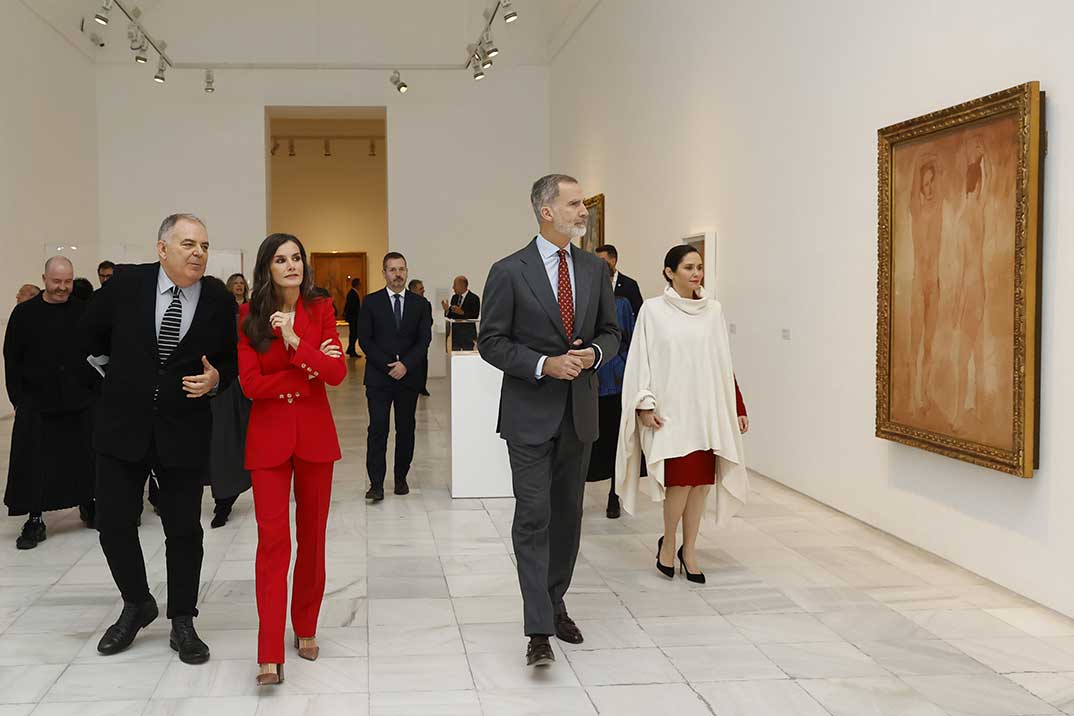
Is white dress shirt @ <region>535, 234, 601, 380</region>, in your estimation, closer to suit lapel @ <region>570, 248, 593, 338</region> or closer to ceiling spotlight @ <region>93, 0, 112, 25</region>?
suit lapel @ <region>570, 248, 593, 338</region>

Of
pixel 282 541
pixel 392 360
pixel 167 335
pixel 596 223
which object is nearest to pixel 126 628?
pixel 282 541

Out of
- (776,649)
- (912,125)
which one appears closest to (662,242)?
(912,125)

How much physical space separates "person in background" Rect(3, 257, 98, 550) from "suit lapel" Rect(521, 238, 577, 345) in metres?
3.64

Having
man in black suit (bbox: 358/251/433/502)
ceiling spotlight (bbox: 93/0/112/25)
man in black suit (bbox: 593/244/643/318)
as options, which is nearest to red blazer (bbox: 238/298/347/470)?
man in black suit (bbox: 358/251/433/502)

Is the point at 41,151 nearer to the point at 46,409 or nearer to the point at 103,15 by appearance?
the point at 103,15

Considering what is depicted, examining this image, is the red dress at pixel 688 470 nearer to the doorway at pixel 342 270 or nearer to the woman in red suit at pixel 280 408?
the woman in red suit at pixel 280 408

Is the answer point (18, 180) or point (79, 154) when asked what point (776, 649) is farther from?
point (79, 154)

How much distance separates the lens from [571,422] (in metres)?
4.63

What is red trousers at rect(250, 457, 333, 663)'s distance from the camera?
4.32 metres

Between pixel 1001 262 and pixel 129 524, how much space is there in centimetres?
456

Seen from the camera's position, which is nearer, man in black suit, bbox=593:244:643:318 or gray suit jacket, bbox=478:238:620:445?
gray suit jacket, bbox=478:238:620:445

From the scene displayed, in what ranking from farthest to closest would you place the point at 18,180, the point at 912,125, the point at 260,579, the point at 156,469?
1. the point at 18,180
2. the point at 912,125
3. the point at 156,469
4. the point at 260,579

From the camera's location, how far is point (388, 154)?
66.2ft

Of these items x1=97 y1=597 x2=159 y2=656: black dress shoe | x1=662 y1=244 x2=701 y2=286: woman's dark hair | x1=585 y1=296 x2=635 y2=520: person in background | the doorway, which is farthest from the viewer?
the doorway
